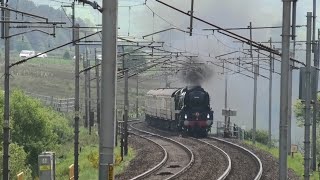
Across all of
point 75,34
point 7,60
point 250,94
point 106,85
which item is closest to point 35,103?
point 75,34

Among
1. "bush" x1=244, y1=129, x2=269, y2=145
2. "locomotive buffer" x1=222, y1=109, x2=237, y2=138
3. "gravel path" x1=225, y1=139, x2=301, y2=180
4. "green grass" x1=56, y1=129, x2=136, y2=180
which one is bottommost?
"bush" x1=244, y1=129, x2=269, y2=145

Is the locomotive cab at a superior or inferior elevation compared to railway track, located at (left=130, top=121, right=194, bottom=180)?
superior

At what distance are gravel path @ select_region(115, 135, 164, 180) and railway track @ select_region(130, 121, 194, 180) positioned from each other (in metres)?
0.46

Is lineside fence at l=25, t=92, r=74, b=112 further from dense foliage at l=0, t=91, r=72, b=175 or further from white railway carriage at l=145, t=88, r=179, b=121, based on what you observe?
dense foliage at l=0, t=91, r=72, b=175

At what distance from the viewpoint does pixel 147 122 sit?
230 ft

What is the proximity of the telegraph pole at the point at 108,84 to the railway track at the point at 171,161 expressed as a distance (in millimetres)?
16747

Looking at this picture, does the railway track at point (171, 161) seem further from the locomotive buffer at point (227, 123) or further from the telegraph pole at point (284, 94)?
the telegraph pole at point (284, 94)

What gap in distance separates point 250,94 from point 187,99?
3830 inches

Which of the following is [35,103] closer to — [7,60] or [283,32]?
[7,60]

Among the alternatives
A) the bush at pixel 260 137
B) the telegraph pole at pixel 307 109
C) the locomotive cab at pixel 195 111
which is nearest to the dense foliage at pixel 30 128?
the locomotive cab at pixel 195 111

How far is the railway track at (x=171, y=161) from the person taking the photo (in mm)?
29609

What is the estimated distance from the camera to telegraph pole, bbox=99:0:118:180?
1133 centimetres

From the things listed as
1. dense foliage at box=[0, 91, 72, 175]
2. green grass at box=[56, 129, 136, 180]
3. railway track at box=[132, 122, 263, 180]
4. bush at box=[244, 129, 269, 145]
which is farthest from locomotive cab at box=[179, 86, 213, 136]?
Result: dense foliage at box=[0, 91, 72, 175]

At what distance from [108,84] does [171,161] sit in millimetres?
24616
